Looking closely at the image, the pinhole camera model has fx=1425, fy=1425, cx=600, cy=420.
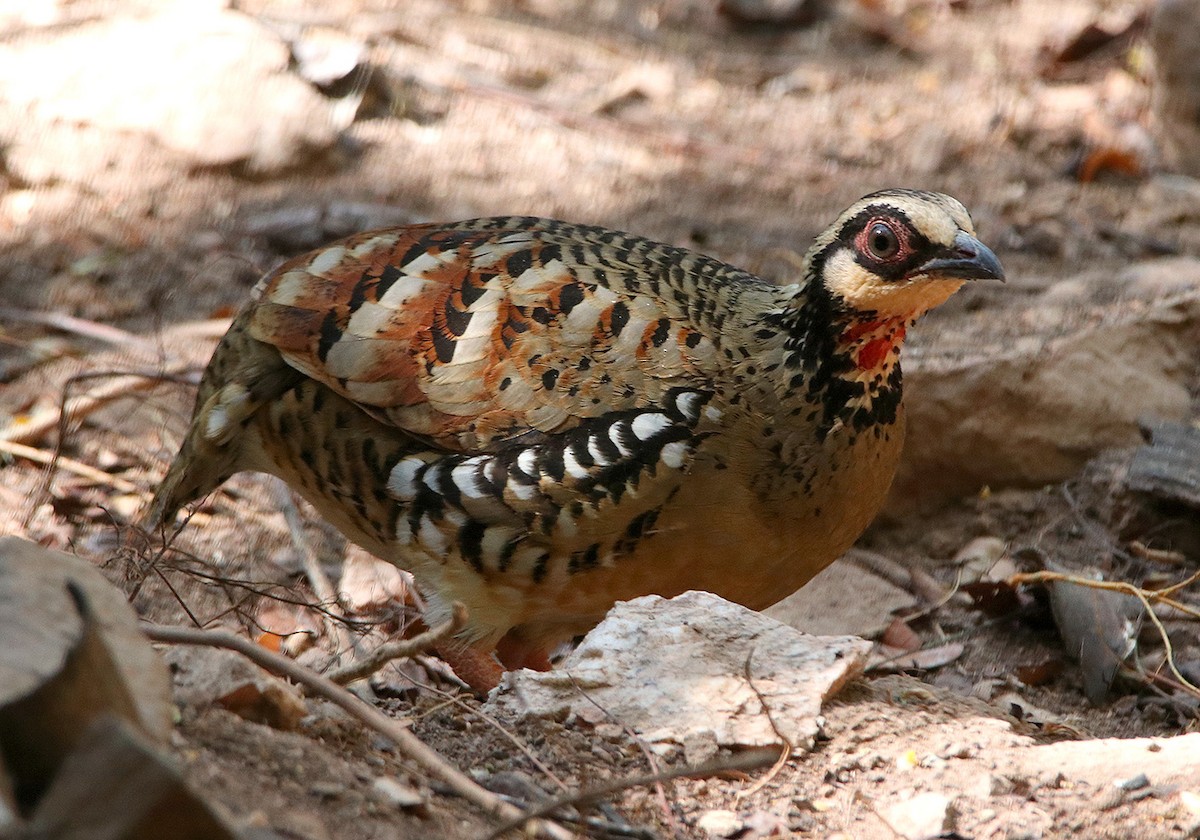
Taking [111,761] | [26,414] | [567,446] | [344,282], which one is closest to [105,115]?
[26,414]

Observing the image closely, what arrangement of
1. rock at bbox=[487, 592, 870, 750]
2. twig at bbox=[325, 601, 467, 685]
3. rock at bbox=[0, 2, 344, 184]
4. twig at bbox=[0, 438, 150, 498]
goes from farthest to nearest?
1. rock at bbox=[0, 2, 344, 184]
2. twig at bbox=[0, 438, 150, 498]
3. rock at bbox=[487, 592, 870, 750]
4. twig at bbox=[325, 601, 467, 685]

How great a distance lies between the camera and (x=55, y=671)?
2.23 metres

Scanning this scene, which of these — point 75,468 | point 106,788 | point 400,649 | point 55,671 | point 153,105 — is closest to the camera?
point 106,788

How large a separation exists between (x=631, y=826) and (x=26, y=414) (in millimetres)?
4153

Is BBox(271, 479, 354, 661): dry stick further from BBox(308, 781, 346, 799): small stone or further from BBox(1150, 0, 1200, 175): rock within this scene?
BBox(1150, 0, 1200, 175): rock

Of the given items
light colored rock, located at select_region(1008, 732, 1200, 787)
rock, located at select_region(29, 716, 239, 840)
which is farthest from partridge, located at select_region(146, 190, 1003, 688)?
rock, located at select_region(29, 716, 239, 840)

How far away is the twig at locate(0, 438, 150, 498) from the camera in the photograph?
5.80 meters

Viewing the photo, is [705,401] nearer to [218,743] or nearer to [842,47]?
[218,743]

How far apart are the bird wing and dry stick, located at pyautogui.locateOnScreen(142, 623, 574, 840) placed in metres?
1.53

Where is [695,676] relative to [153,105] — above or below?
below

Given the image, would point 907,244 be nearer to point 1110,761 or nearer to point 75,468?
point 1110,761

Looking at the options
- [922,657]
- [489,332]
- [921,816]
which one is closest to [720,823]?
[921,816]

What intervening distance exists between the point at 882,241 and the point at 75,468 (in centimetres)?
343

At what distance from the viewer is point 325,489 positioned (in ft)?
15.5
